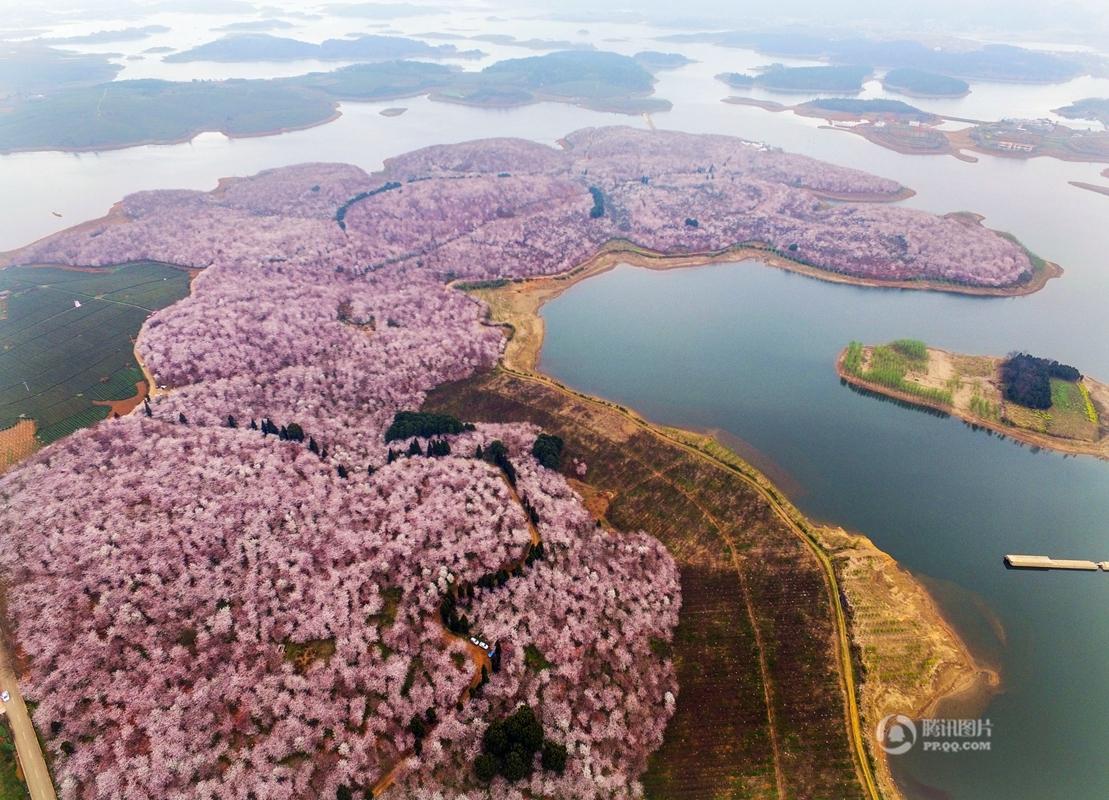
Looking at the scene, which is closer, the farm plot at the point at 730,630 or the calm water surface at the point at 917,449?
the farm plot at the point at 730,630

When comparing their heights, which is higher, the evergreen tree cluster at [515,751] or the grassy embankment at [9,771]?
the grassy embankment at [9,771]

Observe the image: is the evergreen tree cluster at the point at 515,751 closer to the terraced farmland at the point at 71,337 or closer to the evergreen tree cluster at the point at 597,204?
the terraced farmland at the point at 71,337

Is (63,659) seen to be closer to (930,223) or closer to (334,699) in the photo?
(334,699)

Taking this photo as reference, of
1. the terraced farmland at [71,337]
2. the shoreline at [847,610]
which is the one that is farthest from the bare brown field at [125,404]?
the shoreline at [847,610]

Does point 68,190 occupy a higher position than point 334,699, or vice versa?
point 68,190

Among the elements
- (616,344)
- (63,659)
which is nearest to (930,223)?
(616,344)

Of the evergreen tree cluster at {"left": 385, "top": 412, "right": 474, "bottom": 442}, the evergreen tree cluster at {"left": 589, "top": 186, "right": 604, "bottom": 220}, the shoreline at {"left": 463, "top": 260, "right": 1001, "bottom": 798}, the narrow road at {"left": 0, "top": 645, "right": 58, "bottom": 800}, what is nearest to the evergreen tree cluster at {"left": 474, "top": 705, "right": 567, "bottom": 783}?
the shoreline at {"left": 463, "top": 260, "right": 1001, "bottom": 798}

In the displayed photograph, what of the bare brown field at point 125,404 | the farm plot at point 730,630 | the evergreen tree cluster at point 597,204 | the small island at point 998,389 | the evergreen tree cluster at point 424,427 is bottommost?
the farm plot at point 730,630
